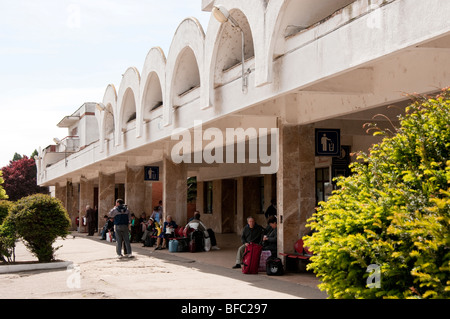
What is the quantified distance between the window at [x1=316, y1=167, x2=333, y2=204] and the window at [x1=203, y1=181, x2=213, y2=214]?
40.4 feet

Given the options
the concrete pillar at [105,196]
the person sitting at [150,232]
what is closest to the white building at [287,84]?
the person sitting at [150,232]

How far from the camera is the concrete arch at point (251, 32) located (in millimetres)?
11031

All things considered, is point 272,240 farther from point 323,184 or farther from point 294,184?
point 323,184

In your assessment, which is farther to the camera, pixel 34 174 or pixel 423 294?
pixel 34 174

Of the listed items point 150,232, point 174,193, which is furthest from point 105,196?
point 174,193

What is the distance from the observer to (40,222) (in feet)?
47.5

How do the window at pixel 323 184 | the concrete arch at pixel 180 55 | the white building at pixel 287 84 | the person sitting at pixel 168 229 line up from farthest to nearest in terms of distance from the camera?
1. the person sitting at pixel 168 229
2. the window at pixel 323 184
3. the concrete arch at pixel 180 55
4. the white building at pixel 287 84

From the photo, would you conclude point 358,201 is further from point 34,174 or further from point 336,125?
point 34,174

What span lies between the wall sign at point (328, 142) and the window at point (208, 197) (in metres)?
17.9

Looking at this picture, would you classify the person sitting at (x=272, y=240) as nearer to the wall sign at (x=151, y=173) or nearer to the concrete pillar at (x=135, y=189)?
the wall sign at (x=151, y=173)

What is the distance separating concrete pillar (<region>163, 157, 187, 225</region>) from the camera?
800 inches
